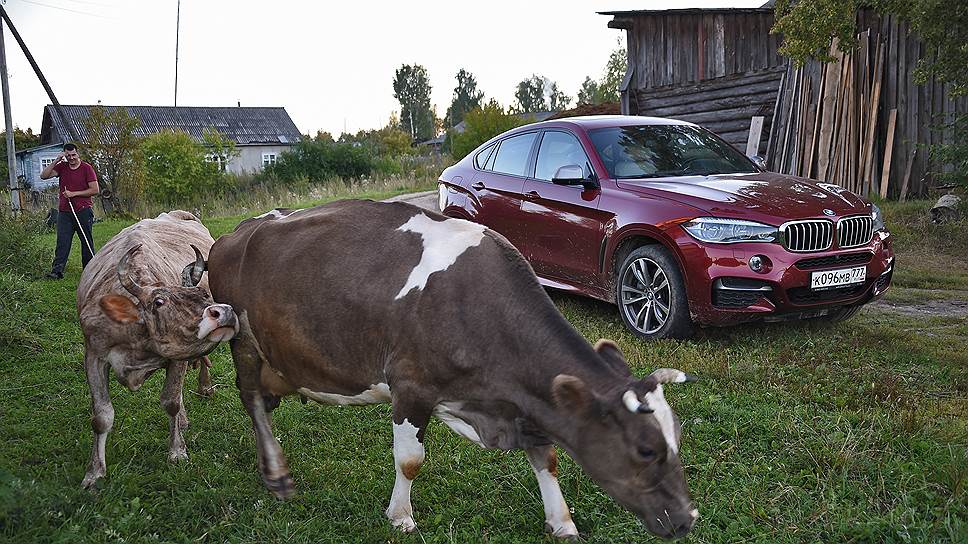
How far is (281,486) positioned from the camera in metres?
4.25

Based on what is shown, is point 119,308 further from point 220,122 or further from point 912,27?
point 220,122

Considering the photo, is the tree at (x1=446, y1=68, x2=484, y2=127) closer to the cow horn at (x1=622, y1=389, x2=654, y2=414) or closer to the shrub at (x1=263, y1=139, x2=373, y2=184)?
the shrub at (x1=263, y1=139, x2=373, y2=184)

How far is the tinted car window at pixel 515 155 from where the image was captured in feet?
27.1

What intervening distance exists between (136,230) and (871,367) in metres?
5.37

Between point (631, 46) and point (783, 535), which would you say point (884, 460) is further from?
Answer: point (631, 46)

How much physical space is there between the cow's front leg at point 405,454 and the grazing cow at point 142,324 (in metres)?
1.21

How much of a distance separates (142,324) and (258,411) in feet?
2.65

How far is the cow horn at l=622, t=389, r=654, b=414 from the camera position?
2.98 m

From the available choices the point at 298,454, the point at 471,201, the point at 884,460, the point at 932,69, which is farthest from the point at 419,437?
the point at 932,69

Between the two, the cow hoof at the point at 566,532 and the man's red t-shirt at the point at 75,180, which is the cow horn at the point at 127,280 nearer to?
the cow hoof at the point at 566,532

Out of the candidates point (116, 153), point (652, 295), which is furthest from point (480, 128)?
point (652, 295)

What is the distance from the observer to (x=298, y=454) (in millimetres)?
4805

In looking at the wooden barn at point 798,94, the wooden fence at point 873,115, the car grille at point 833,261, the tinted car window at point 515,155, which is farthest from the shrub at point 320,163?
the car grille at point 833,261

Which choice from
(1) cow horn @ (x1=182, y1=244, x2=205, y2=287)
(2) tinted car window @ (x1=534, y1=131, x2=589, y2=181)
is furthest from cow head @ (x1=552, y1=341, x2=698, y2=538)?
(2) tinted car window @ (x1=534, y1=131, x2=589, y2=181)
